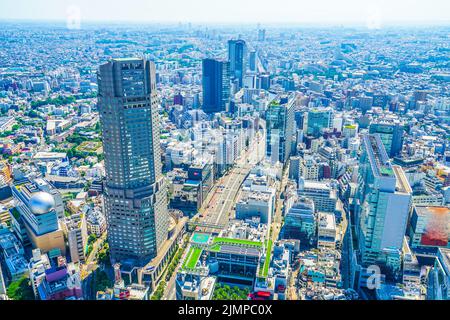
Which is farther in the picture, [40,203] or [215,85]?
[215,85]

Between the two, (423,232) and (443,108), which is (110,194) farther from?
(443,108)

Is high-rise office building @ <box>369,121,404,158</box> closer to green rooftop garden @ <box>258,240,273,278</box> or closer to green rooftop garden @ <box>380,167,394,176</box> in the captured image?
green rooftop garden @ <box>380,167,394,176</box>

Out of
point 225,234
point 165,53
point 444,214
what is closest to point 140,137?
point 225,234

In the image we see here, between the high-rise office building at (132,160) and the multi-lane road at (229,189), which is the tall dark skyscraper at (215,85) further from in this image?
the high-rise office building at (132,160)

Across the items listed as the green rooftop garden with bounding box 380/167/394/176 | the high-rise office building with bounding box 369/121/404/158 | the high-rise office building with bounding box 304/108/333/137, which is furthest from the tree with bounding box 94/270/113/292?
the high-rise office building with bounding box 304/108/333/137

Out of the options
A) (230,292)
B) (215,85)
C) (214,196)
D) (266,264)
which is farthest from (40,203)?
(215,85)

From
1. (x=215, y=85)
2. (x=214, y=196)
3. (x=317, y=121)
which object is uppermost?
(x=215, y=85)

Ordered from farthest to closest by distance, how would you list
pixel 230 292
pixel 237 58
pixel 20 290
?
1. pixel 237 58
2. pixel 20 290
3. pixel 230 292

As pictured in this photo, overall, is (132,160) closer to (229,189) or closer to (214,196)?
(214,196)
